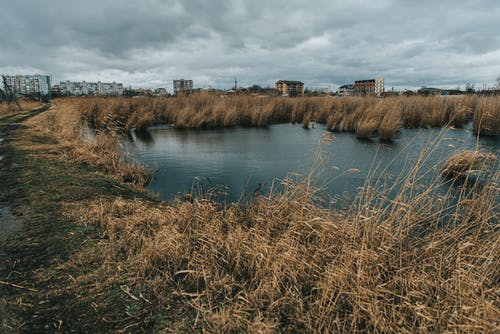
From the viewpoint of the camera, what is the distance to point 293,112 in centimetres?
1752

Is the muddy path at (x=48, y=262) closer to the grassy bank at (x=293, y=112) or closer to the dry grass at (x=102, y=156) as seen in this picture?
the dry grass at (x=102, y=156)

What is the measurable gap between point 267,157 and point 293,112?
993 cm

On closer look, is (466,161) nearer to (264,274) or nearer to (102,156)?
(264,274)

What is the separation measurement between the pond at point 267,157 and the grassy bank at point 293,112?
985mm

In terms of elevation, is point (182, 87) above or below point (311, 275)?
above

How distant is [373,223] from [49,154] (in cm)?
663

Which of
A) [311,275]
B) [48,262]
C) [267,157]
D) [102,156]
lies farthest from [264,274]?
[267,157]

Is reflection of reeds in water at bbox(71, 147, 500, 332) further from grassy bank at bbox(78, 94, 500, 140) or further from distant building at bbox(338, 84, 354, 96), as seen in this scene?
distant building at bbox(338, 84, 354, 96)

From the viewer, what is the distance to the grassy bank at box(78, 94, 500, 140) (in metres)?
11.3

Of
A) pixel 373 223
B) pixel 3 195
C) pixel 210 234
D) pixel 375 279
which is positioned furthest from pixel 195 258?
pixel 3 195

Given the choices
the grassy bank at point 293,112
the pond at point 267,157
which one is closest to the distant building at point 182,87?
the grassy bank at point 293,112

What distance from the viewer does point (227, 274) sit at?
86.7 inches

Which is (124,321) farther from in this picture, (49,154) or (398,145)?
(398,145)

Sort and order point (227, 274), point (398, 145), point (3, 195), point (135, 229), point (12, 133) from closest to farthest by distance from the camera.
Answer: point (227, 274) → point (135, 229) → point (3, 195) → point (12, 133) → point (398, 145)
